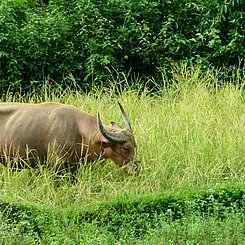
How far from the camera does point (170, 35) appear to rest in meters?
12.0

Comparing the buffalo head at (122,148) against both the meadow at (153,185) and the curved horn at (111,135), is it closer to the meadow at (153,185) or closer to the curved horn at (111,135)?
the curved horn at (111,135)

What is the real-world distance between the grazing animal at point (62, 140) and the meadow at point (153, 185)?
0.53 feet

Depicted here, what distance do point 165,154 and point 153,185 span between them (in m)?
0.62

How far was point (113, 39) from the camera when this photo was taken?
1197 cm

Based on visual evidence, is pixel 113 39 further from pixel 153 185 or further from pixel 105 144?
pixel 153 185

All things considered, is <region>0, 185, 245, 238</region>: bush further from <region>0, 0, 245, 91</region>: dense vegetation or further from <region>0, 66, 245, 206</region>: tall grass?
<region>0, 0, 245, 91</region>: dense vegetation

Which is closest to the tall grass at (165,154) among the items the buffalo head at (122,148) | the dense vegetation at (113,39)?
the buffalo head at (122,148)

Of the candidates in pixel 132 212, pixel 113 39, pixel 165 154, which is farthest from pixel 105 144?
pixel 113 39

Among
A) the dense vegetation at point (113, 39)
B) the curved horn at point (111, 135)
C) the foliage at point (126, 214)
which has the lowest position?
the foliage at point (126, 214)

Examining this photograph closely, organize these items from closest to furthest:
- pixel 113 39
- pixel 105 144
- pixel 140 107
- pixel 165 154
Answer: pixel 105 144 → pixel 165 154 → pixel 140 107 → pixel 113 39

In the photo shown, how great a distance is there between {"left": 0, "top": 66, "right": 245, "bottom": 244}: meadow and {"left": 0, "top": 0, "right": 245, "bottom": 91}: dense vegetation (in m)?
1.77

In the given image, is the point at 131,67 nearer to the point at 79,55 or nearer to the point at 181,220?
the point at 79,55

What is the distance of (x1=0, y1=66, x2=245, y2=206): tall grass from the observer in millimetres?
7258

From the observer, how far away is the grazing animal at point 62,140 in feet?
23.9
